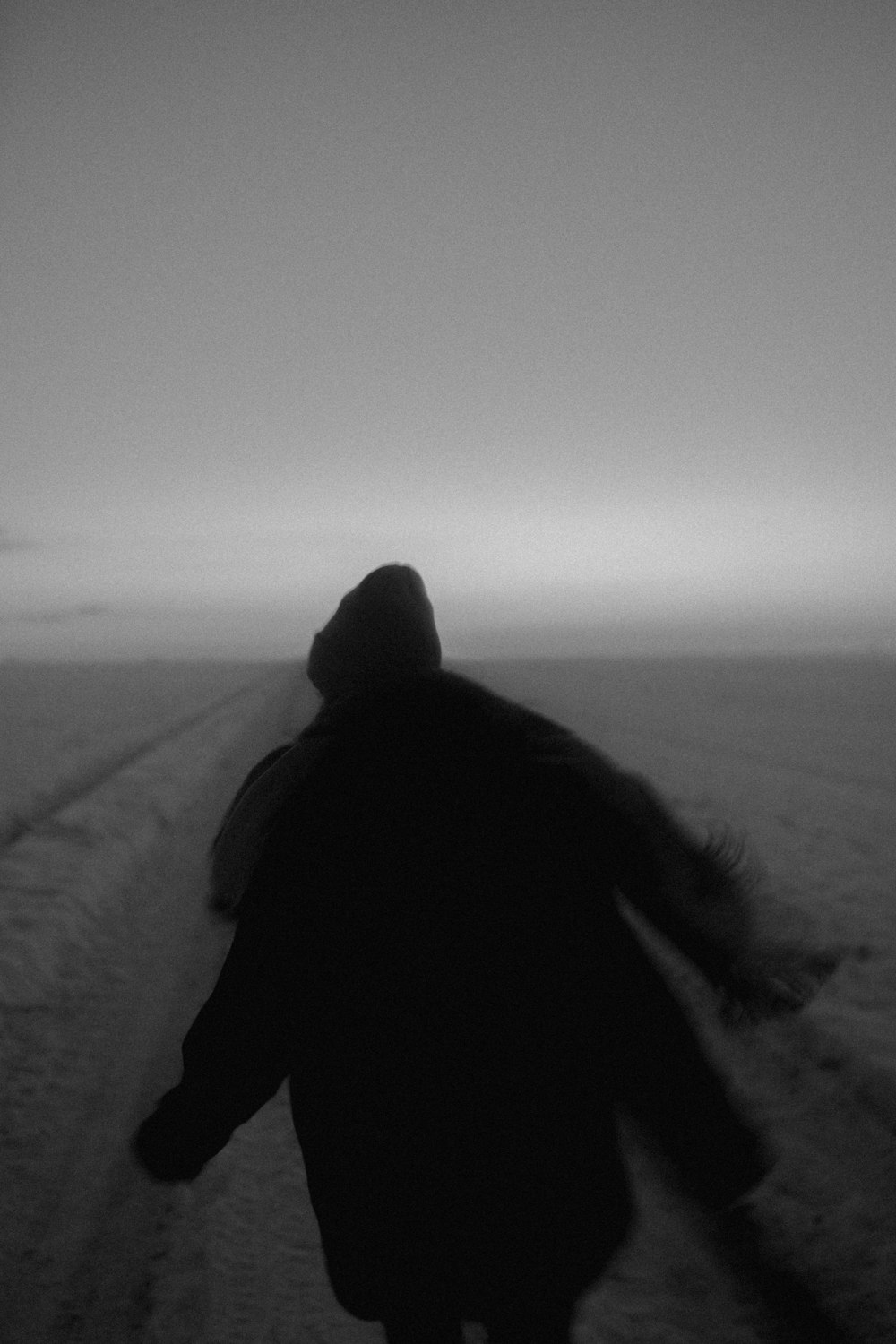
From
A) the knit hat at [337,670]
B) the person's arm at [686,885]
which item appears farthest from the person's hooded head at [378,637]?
the person's arm at [686,885]

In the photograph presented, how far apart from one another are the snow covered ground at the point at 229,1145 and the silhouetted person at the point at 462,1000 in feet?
0.93

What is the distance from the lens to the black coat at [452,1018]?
4.28 feet

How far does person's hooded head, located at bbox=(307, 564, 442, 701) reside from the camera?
1.48 metres

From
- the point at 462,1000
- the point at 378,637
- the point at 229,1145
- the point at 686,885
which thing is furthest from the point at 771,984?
the point at 229,1145

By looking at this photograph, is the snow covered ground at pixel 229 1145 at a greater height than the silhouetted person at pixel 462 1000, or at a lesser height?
lesser

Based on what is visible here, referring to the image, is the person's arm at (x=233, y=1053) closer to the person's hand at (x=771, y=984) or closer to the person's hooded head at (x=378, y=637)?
the person's hooded head at (x=378, y=637)

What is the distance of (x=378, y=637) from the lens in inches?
58.3

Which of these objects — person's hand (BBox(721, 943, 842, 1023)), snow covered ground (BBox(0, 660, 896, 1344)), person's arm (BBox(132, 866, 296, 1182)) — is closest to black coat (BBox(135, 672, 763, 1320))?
person's arm (BBox(132, 866, 296, 1182))

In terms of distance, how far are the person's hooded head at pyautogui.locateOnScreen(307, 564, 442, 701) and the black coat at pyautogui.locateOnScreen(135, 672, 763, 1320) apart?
89mm

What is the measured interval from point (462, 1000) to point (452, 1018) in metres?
0.04

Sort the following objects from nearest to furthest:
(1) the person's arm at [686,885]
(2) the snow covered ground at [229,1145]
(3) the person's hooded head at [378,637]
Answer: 1. (1) the person's arm at [686,885]
2. (3) the person's hooded head at [378,637]
3. (2) the snow covered ground at [229,1145]

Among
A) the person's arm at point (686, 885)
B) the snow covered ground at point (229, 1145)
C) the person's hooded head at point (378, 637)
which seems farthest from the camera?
the snow covered ground at point (229, 1145)

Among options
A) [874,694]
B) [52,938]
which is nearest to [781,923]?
[52,938]

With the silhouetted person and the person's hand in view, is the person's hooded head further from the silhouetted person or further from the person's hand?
the person's hand
